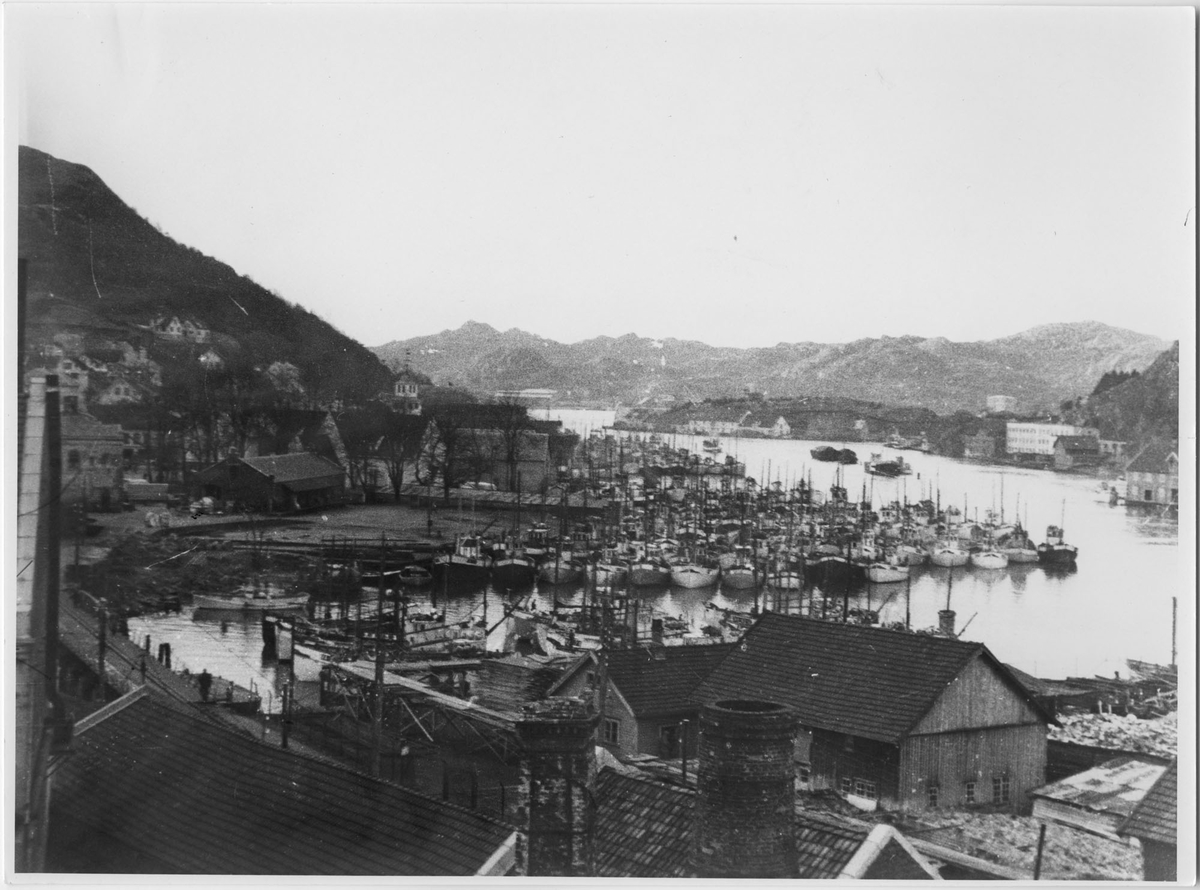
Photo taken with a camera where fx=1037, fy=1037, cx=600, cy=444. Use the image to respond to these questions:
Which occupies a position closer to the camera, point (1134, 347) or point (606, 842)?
point (606, 842)

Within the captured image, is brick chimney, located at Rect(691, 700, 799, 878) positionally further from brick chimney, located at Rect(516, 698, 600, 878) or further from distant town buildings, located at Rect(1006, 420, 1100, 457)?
distant town buildings, located at Rect(1006, 420, 1100, 457)

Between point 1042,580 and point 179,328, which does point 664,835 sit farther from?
point 179,328

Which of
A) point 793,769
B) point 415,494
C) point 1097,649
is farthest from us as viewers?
point 415,494

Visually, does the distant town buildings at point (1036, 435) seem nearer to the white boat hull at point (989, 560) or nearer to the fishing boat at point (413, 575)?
the white boat hull at point (989, 560)

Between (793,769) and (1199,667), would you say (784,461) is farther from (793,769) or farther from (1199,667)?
(1199,667)

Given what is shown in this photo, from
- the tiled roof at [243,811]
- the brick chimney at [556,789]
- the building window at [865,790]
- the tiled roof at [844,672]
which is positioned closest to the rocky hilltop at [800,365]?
the tiled roof at [844,672]

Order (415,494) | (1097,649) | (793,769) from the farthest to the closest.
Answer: (415,494)
(1097,649)
(793,769)

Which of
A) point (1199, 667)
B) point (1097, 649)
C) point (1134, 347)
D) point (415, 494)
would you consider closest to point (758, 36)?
point (1134, 347)

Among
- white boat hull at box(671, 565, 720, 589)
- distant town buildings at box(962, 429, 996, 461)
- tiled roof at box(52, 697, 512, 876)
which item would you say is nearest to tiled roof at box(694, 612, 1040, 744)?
white boat hull at box(671, 565, 720, 589)
